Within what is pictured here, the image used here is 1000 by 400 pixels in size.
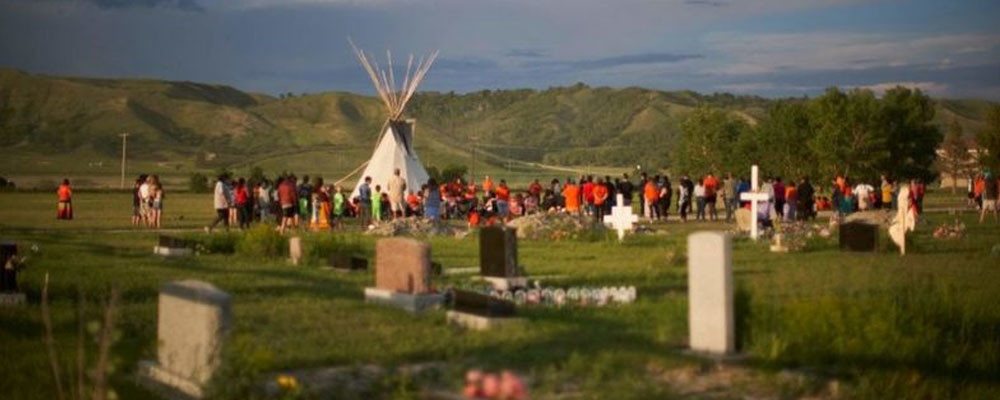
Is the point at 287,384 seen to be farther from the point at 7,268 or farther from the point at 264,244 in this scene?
the point at 264,244

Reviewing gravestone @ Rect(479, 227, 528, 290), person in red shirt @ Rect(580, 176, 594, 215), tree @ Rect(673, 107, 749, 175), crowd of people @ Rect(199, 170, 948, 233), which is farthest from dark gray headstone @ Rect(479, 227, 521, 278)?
tree @ Rect(673, 107, 749, 175)

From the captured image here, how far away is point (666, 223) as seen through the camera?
37344mm

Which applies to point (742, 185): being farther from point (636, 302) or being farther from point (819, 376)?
point (819, 376)

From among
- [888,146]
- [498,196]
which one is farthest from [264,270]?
[888,146]

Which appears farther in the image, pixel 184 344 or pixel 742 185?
pixel 742 185

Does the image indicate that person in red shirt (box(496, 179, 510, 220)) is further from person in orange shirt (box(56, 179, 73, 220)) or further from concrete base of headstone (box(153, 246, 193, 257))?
concrete base of headstone (box(153, 246, 193, 257))

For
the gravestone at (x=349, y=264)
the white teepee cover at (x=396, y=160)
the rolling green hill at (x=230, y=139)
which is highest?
the rolling green hill at (x=230, y=139)

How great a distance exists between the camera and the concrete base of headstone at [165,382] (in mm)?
9859

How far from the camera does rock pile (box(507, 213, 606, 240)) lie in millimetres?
28469

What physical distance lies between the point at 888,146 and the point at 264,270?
63.3 m

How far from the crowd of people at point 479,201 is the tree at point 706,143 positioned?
49106 mm

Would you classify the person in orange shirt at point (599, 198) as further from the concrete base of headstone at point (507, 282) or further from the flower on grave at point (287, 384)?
the flower on grave at point (287, 384)

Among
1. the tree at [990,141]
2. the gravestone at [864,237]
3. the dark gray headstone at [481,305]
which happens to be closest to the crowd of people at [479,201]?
the gravestone at [864,237]

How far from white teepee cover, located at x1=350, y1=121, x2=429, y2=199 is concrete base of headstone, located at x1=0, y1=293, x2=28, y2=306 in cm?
2865
